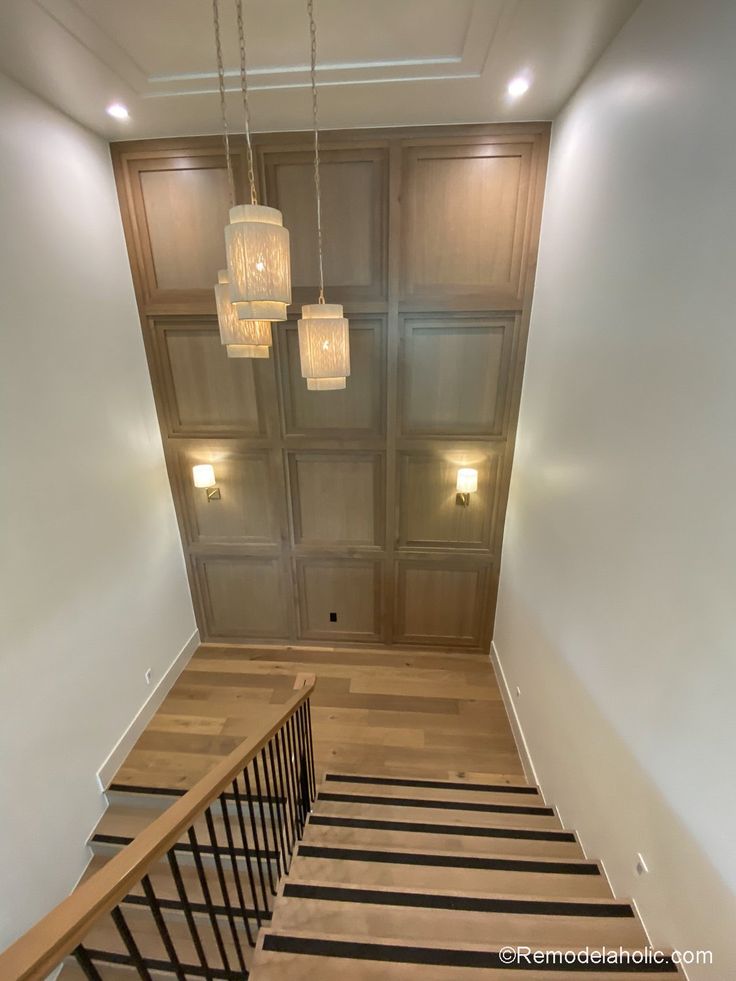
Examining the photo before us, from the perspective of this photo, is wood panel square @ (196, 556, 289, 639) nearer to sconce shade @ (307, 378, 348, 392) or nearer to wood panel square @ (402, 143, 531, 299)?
sconce shade @ (307, 378, 348, 392)

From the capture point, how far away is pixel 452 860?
76.5 inches

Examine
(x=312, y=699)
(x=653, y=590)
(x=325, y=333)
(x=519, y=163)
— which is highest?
(x=519, y=163)

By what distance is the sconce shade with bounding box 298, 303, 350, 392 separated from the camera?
1.83 m

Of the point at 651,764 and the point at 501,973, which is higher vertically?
the point at 651,764

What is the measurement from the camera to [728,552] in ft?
3.89

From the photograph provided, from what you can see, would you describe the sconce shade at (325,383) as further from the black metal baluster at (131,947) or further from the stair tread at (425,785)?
the stair tread at (425,785)

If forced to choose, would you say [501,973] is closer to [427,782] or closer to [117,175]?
[427,782]

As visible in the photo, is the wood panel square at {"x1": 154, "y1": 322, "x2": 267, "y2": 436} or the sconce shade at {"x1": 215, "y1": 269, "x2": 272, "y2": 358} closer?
the sconce shade at {"x1": 215, "y1": 269, "x2": 272, "y2": 358}

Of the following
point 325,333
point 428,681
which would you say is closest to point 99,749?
point 428,681

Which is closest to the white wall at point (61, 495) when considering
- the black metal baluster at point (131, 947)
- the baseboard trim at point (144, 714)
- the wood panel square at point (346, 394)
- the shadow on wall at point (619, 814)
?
the baseboard trim at point (144, 714)

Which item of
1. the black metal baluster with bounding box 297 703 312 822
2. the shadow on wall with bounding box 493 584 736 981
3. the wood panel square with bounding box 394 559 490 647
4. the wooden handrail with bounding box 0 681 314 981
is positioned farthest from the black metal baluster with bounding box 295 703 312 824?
the wood panel square with bounding box 394 559 490 647

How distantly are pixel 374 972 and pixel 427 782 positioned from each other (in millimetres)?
1530

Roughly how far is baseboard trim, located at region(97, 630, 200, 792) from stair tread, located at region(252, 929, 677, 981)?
1956 mm

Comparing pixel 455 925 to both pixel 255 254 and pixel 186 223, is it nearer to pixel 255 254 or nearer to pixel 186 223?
pixel 255 254
